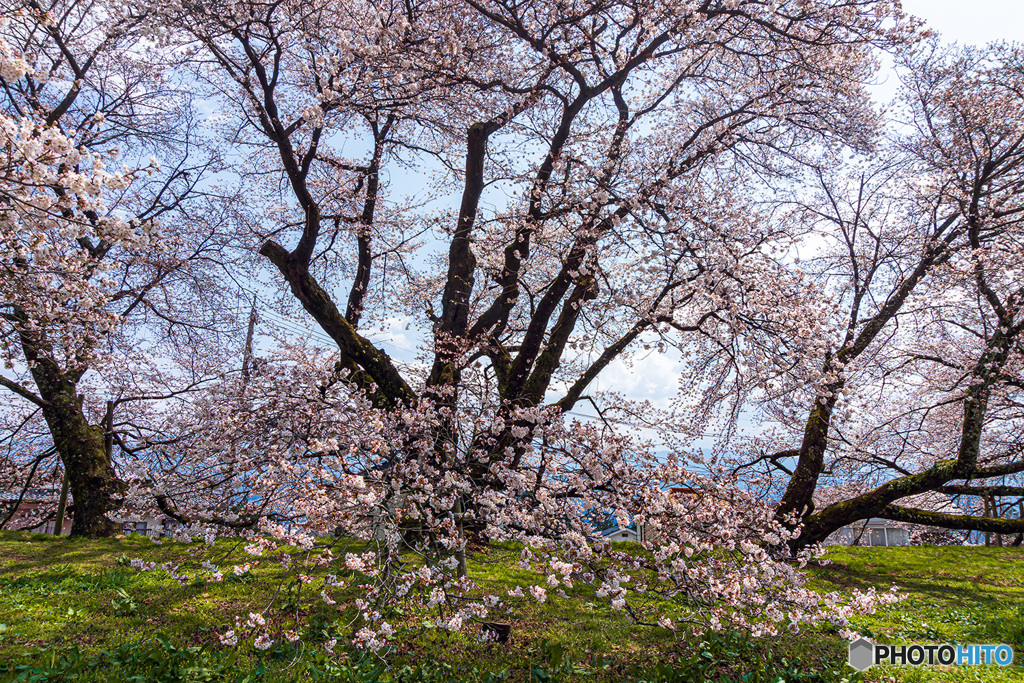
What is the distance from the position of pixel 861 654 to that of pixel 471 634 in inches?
162

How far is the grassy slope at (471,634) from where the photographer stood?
5.00 m

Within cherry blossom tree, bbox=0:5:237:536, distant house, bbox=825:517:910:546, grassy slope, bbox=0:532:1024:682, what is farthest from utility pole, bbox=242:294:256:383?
distant house, bbox=825:517:910:546

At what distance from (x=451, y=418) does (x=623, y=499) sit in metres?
2.27

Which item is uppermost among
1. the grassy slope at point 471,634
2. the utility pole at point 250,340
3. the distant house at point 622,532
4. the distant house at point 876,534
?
the utility pole at point 250,340

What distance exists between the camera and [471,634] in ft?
18.3

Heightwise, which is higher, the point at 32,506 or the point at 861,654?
the point at 861,654

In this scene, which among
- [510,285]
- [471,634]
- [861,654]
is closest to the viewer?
[861,654]

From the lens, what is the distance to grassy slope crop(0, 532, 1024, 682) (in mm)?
5004

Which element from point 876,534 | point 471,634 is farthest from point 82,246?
point 876,534

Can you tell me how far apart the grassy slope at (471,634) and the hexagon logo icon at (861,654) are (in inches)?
5.1

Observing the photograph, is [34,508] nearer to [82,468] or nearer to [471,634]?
[82,468]

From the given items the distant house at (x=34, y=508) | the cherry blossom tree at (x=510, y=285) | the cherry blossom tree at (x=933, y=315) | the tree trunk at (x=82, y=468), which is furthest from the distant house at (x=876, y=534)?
the distant house at (x=34, y=508)

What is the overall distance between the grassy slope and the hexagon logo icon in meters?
0.13

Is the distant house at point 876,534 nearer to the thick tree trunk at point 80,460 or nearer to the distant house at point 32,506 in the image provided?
the thick tree trunk at point 80,460
